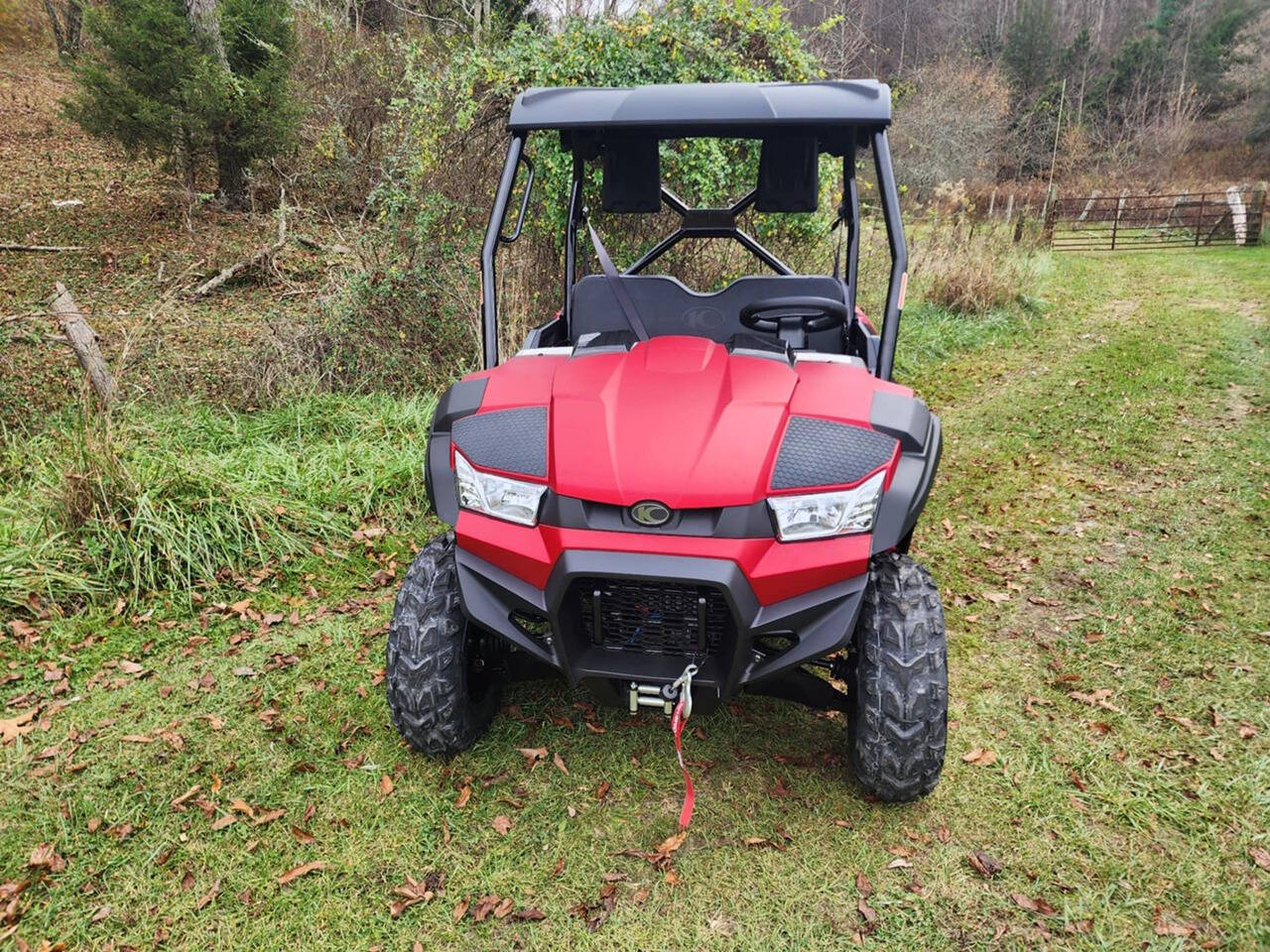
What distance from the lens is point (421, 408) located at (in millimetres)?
4809

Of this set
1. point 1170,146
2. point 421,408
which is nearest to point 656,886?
point 421,408

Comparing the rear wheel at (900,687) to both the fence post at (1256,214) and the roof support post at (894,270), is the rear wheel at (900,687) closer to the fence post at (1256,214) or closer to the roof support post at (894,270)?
the roof support post at (894,270)

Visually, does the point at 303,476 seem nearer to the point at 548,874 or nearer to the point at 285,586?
the point at 285,586

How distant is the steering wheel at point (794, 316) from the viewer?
8.78ft

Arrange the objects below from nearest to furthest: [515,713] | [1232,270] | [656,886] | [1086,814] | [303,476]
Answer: [656,886] → [1086,814] → [515,713] → [303,476] → [1232,270]

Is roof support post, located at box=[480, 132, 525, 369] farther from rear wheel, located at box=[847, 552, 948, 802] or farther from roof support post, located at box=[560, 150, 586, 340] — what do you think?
rear wheel, located at box=[847, 552, 948, 802]

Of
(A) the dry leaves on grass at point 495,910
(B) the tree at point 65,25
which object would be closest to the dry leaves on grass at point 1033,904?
(A) the dry leaves on grass at point 495,910

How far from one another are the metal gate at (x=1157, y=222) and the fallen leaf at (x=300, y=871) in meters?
14.7

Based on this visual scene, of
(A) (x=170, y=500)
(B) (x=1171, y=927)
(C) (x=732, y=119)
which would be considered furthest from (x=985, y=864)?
(A) (x=170, y=500)

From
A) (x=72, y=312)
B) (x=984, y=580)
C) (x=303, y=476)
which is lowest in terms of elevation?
(x=984, y=580)

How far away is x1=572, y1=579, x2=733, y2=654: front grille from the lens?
1.99 meters

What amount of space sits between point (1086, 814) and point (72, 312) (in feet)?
15.4

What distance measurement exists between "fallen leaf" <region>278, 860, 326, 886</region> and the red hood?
1.10 metres

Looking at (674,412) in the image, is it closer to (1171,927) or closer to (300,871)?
(300,871)
